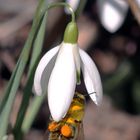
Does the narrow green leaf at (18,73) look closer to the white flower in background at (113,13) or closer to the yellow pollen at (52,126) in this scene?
the yellow pollen at (52,126)

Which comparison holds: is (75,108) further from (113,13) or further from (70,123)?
(113,13)

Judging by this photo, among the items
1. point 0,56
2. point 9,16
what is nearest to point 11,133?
point 0,56

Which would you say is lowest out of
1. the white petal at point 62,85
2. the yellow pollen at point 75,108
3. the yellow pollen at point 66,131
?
the yellow pollen at point 66,131

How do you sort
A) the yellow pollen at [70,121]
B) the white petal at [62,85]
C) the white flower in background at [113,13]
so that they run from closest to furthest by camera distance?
the white petal at [62,85], the yellow pollen at [70,121], the white flower in background at [113,13]

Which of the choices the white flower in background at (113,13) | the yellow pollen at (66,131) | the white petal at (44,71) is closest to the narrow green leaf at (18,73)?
the white petal at (44,71)

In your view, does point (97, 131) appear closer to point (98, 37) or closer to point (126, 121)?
point (126, 121)

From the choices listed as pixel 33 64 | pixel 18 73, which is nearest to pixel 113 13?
pixel 33 64

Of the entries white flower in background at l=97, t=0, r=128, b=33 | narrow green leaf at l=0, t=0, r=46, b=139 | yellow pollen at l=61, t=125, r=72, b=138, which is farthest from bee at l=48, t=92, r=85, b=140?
white flower in background at l=97, t=0, r=128, b=33
